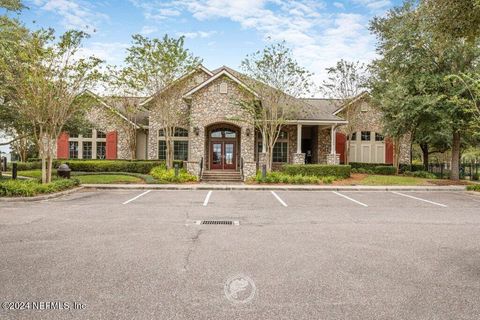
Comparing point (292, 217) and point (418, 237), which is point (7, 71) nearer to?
point (292, 217)

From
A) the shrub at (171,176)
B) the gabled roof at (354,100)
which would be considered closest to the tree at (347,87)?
the gabled roof at (354,100)

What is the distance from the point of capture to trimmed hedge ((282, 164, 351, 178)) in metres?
18.8

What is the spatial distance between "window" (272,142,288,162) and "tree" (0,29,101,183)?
13.8m

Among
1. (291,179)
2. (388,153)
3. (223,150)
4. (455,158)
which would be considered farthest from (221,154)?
(455,158)

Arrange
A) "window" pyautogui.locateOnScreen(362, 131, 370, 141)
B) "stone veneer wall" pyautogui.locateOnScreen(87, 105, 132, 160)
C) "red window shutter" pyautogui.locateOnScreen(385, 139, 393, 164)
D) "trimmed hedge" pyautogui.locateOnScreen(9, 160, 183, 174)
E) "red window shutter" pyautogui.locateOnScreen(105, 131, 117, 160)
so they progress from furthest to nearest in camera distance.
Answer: "window" pyautogui.locateOnScreen(362, 131, 370, 141)
"red window shutter" pyautogui.locateOnScreen(385, 139, 393, 164)
"red window shutter" pyautogui.locateOnScreen(105, 131, 117, 160)
"stone veneer wall" pyautogui.locateOnScreen(87, 105, 132, 160)
"trimmed hedge" pyautogui.locateOnScreen(9, 160, 183, 174)

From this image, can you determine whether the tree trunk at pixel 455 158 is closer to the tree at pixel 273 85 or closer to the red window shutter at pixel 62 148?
the tree at pixel 273 85

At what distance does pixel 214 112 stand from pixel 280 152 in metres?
6.10

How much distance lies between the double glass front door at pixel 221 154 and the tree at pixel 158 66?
12.2ft

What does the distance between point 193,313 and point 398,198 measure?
11.5 meters

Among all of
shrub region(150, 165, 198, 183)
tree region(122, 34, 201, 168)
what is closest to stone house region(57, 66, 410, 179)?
tree region(122, 34, 201, 168)

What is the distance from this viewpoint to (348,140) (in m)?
25.5

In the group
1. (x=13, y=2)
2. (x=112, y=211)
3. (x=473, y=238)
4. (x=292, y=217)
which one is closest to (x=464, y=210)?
(x=473, y=238)

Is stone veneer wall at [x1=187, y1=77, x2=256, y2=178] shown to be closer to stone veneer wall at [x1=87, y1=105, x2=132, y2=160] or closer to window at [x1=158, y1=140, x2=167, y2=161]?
window at [x1=158, y1=140, x2=167, y2=161]

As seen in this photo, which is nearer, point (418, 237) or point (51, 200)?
point (418, 237)
